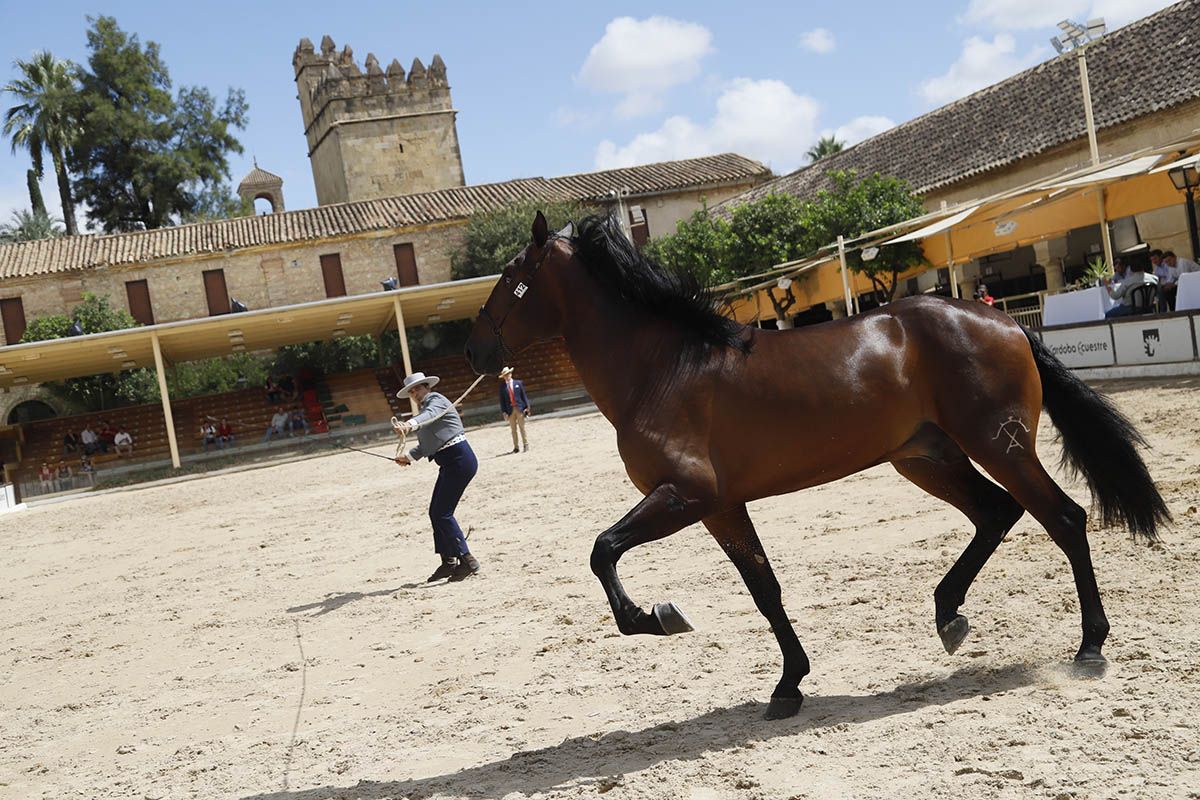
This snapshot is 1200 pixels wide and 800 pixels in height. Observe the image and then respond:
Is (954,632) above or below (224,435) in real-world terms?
below

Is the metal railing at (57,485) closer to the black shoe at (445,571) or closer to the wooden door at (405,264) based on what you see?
the wooden door at (405,264)

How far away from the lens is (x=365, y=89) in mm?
59125

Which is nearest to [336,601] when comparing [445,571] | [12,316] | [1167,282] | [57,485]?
[445,571]

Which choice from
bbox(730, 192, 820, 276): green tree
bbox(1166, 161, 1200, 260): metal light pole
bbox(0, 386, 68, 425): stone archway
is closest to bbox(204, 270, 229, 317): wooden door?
bbox(0, 386, 68, 425): stone archway

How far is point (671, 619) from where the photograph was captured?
4426 mm

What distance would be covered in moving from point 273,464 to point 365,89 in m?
35.1

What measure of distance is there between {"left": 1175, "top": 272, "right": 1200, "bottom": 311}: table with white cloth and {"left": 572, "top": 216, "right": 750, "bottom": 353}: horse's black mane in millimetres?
12267

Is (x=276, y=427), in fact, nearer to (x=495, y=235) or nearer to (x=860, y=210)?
(x=495, y=235)

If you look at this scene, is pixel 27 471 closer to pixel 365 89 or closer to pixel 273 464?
pixel 273 464

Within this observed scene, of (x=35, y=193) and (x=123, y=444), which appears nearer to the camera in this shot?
(x=123, y=444)

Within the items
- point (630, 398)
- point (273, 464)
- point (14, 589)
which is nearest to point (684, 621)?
point (630, 398)

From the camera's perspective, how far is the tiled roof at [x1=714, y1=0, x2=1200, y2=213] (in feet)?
92.2

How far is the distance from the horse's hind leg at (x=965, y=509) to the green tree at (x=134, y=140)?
60978 mm

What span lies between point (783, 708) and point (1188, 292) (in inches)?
509
